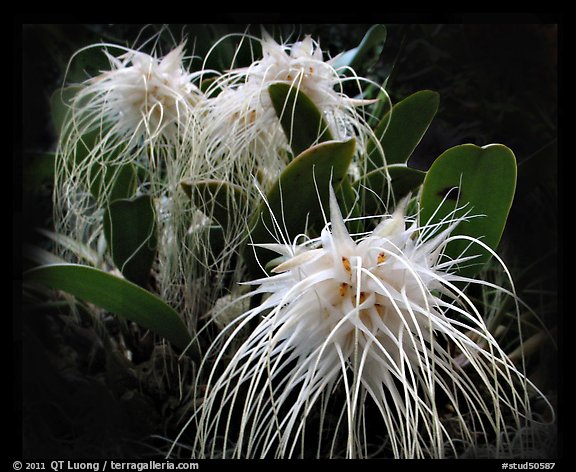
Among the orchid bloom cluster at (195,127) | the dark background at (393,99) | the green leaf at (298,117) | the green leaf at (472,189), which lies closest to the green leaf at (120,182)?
the orchid bloom cluster at (195,127)

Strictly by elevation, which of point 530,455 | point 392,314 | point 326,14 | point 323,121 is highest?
point 326,14

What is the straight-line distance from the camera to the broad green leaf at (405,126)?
0.70 meters

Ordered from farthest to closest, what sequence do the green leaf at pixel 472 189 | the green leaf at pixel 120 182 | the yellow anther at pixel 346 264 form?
the green leaf at pixel 120 182
the green leaf at pixel 472 189
the yellow anther at pixel 346 264

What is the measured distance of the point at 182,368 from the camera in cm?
73

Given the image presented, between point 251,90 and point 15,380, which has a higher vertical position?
point 251,90

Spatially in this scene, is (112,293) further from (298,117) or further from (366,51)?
(366,51)

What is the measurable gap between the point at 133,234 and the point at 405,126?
15.2 inches

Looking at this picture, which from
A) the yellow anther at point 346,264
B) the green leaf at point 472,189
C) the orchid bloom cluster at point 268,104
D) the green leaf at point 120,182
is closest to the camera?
the yellow anther at point 346,264

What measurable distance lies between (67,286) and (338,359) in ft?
1.06

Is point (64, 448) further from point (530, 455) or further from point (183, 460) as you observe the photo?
point (530, 455)

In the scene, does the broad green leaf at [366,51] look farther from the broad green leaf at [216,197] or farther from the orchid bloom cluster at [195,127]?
the broad green leaf at [216,197]

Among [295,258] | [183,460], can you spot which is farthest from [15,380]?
[295,258]

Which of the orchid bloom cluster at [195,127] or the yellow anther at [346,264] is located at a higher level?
the orchid bloom cluster at [195,127]

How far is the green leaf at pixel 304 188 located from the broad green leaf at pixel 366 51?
284 mm
